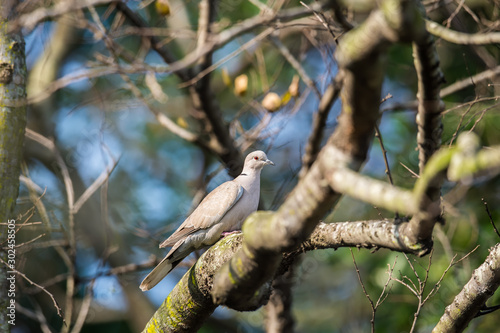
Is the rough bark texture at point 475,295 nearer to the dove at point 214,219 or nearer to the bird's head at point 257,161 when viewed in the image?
the dove at point 214,219

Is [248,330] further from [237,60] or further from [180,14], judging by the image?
[180,14]

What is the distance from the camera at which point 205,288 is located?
2.85 meters

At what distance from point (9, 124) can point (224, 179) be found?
3.35m

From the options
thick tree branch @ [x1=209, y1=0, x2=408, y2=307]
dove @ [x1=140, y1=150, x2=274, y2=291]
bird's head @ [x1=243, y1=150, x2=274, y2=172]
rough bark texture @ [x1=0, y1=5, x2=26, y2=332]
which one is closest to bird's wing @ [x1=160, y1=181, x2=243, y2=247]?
dove @ [x1=140, y1=150, x2=274, y2=291]

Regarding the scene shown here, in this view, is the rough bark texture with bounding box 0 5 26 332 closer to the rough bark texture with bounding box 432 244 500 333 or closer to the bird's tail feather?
the bird's tail feather

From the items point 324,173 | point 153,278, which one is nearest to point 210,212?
point 153,278

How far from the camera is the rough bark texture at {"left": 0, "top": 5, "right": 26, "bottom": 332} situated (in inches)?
130

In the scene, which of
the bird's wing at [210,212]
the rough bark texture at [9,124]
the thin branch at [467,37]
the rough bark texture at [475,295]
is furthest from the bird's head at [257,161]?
the rough bark texture at [475,295]

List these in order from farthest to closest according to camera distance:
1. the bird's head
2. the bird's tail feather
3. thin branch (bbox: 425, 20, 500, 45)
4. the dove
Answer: the bird's head < the dove < the bird's tail feather < thin branch (bbox: 425, 20, 500, 45)

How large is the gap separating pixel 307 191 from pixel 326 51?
2.86m

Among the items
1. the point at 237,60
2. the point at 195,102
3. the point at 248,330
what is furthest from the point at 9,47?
the point at 248,330

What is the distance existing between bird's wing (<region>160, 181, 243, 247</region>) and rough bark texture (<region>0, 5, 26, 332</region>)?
1.35 metres

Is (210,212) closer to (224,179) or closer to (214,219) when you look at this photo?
(214,219)

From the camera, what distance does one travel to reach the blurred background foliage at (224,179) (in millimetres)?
5039
